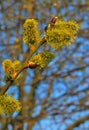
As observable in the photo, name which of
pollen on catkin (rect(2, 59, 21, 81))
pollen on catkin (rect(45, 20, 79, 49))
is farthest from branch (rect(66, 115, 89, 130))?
pollen on catkin (rect(45, 20, 79, 49))

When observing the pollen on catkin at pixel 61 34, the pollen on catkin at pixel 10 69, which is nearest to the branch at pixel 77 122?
the pollen on catkin at pixel 10 69

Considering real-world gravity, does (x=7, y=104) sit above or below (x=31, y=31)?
below

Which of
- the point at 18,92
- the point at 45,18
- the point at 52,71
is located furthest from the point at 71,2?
the point at 18,92

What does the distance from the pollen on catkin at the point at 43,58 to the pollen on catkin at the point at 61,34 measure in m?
0.07

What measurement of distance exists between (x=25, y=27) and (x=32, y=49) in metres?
0.08

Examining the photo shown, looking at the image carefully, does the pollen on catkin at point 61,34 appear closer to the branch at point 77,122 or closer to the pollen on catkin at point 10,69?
the pollen on catkin at point 10,69

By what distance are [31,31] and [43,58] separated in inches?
4.2

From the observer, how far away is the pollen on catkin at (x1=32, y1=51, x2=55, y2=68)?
1.34 metres

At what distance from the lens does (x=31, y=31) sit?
4.46 ft

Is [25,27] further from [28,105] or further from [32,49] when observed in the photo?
[28,105]

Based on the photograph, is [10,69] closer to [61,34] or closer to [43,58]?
[43,58]

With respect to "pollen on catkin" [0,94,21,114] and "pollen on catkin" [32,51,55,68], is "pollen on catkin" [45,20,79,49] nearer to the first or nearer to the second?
"pollen on catkin" [32,51,55,68]

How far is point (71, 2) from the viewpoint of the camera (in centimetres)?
743

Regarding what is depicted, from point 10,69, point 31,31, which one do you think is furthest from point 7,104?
point 31,31
